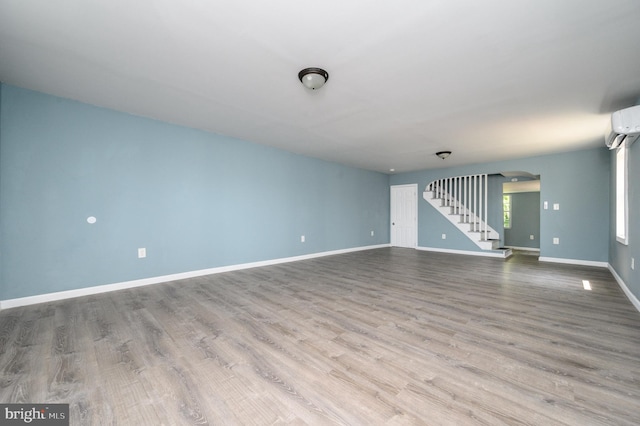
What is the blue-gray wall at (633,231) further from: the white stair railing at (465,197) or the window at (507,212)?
the window at (507,212)

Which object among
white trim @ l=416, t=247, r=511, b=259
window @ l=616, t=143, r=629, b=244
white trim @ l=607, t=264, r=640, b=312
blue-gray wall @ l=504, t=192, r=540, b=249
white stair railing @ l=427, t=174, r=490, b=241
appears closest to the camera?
white trim @ l=607, t=264, r=640, b=312

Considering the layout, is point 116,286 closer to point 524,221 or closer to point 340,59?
point 340,59

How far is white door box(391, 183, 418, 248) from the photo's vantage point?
27.0 ft

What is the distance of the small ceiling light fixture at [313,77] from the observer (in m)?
2.51

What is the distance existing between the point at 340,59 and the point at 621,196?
193 inches

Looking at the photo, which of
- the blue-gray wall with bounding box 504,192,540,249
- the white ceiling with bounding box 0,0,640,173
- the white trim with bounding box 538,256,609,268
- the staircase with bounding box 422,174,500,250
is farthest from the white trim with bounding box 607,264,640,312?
the blue-gray wall with bounding box 504,192,540,249

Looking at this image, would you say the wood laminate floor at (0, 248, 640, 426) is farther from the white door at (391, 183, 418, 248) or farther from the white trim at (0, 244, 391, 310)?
the white door at (391, 183, 418, 248)

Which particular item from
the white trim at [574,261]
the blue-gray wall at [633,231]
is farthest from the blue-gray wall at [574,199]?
the blue-gray wall at [633,231]

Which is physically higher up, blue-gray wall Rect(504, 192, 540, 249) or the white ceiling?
the white ceiling

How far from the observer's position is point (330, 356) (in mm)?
1946

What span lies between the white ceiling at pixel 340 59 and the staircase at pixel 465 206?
3386mm

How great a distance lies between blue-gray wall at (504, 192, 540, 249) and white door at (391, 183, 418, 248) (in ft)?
14.0

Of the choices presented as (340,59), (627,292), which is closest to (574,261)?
(627,292)

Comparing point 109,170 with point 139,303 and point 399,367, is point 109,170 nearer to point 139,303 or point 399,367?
point 139,303
